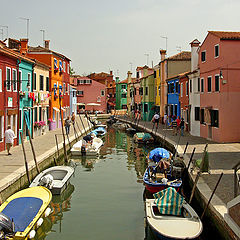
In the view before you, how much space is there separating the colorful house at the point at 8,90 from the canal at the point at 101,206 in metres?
4.63

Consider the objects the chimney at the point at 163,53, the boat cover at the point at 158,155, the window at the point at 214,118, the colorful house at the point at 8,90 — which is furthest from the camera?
the chimney at the point at 163,53

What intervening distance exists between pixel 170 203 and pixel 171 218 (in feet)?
1.78

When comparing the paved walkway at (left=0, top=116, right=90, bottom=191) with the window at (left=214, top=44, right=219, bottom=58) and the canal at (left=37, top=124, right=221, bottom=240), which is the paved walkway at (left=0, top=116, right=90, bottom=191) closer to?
the canal at (left=37, top=124, right=221, bottom=240)

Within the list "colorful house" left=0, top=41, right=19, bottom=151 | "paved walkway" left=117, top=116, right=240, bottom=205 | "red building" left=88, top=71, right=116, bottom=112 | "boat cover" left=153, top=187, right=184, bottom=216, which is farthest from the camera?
"red building" left=88, top=71, right=116, bottom=112

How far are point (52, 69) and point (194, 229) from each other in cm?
2566

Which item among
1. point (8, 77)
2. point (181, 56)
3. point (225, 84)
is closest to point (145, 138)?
point (225, 84)

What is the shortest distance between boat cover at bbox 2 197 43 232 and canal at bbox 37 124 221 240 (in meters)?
0.75

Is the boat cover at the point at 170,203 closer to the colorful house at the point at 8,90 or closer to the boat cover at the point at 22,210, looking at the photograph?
the boat cover at the point at 22,210

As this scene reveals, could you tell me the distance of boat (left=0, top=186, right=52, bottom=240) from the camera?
899cm

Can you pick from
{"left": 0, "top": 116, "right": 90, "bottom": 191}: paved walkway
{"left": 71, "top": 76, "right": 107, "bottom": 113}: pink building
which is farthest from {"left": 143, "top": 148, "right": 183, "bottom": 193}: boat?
{"left": 71, "top": 76, "right": 107, "bottom": 113}: pink building

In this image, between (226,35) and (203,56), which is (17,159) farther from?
(203,56)

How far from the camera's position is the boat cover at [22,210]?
9838 millimetres

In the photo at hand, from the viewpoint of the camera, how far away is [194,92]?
93.7 ft

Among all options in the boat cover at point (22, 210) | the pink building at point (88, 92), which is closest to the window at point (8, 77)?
the boat cover at point (22, 210)
